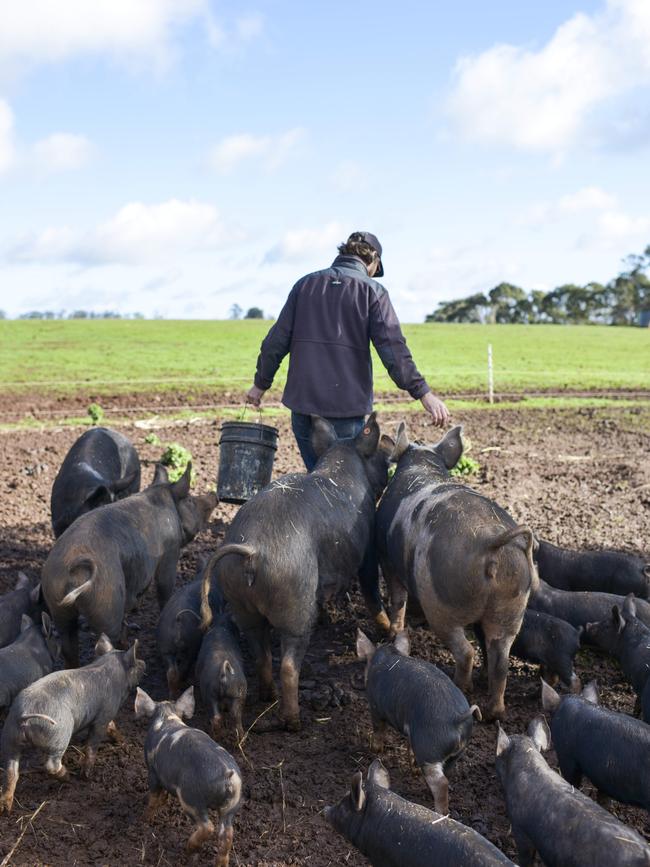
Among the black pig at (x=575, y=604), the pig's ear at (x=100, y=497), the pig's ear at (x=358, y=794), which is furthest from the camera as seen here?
the pig's ear at (x=100, y=497)

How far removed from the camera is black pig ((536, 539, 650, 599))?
6.48m

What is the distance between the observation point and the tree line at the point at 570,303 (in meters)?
76.2

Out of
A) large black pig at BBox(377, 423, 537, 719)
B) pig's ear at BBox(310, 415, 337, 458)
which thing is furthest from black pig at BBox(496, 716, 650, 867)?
pig's ear at BBox(310, 415, 337, 458)

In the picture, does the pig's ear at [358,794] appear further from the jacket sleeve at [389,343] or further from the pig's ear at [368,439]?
the jacket sleeve at [389,343]

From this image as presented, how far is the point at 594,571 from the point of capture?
21.8 ft

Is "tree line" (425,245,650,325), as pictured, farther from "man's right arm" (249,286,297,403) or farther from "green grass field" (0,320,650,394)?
"man's right arm" (249,286,297,403)

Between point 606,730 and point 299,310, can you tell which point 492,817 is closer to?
point 606,730

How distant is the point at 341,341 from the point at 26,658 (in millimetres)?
3148

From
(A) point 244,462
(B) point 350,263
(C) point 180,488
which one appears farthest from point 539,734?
(B) point 350,263

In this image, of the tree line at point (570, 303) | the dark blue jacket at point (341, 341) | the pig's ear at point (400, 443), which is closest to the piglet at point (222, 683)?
the pig's ear at point (400, 443)

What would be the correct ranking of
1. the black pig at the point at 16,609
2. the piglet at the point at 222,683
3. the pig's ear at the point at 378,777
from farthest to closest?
1. the black pig at the point at 16,609
2. the piglet at the point at 222,683
3. the pig's ear at the point at 378,777

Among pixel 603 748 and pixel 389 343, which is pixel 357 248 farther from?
pixel 603 748

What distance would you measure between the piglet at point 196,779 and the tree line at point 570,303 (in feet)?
242

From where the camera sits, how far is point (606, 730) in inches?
159
